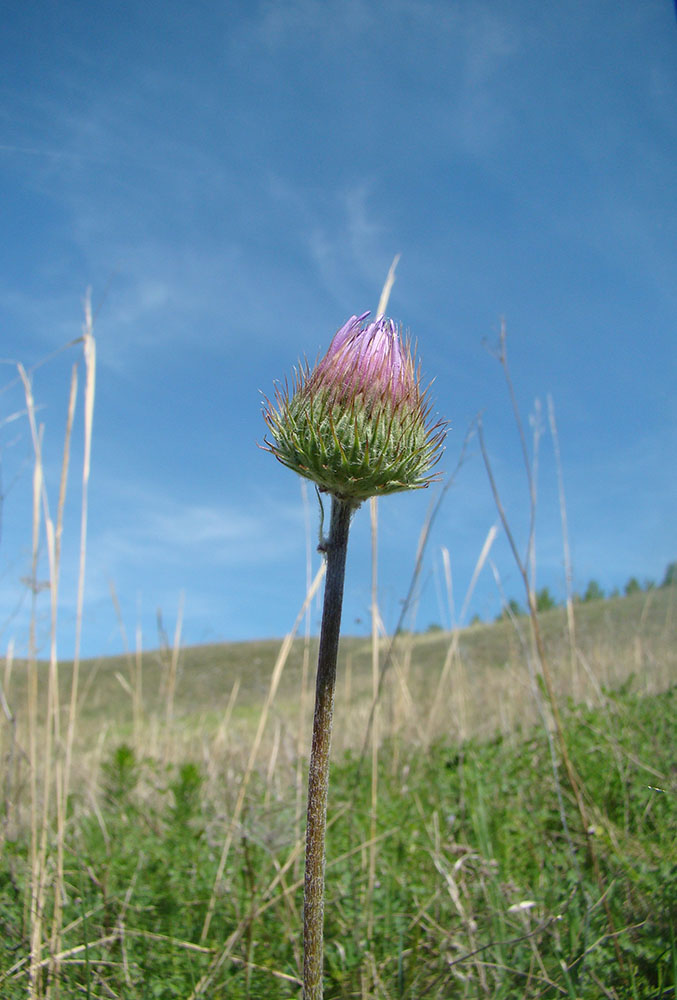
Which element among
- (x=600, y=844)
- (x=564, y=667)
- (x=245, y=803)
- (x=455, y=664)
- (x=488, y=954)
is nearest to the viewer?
(x=488, y=954)

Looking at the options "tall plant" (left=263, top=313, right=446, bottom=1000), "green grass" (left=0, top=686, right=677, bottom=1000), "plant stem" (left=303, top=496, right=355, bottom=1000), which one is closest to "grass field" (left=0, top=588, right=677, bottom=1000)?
"green grass" (left=0, top=686, right=677, bottom=1000)

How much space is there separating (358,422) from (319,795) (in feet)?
2.80

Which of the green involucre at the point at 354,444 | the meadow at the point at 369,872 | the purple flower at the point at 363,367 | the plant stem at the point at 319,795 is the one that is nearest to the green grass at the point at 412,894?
the meadow at the point at 369,872

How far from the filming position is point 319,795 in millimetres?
1495

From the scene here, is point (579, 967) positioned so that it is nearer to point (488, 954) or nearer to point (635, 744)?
point (488, 954)

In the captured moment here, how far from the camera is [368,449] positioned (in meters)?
1.67

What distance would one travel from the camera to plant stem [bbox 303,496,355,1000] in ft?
4.85

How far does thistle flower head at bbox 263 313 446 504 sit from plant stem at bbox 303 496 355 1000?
0.86ft

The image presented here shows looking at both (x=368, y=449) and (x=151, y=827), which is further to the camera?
(x=151, y=827)

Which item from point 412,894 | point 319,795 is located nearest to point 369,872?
point 412,894

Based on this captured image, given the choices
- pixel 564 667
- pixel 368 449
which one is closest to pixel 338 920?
pixel 368 449

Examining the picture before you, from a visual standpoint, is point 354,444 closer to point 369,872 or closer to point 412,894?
point 369,872

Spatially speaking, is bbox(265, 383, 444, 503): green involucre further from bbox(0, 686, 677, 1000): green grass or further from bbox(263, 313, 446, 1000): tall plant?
bbox(0, 686, 677, 1000): green grass

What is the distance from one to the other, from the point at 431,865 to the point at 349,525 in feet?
7.25
